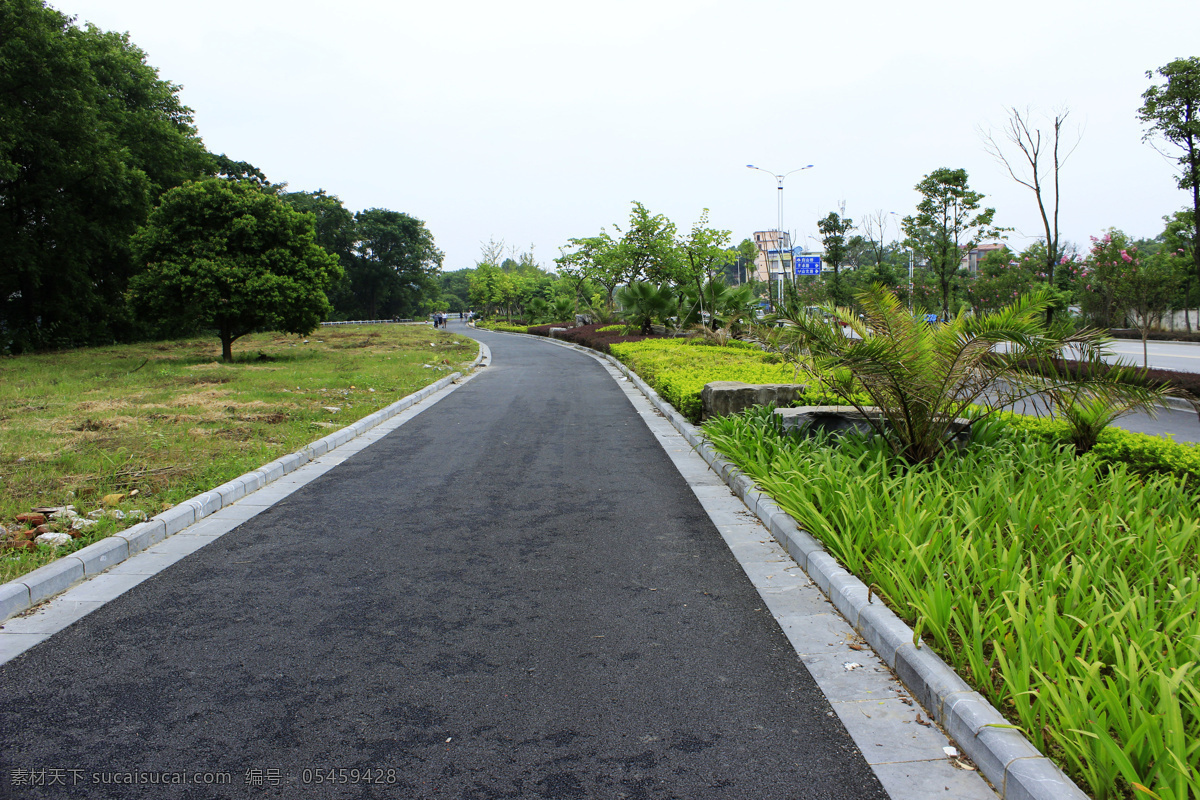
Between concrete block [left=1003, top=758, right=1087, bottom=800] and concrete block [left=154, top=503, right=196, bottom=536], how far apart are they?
523 centimetres

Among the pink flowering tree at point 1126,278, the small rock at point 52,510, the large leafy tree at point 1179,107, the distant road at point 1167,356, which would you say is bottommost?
the distant road at point 1167,356

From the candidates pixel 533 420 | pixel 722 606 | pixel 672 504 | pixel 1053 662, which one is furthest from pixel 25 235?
pixel 1053 662

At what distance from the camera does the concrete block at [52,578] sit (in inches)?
155

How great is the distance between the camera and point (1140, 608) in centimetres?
306

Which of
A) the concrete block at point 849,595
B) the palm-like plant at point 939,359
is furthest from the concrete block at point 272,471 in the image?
the concrete block at point 849,595

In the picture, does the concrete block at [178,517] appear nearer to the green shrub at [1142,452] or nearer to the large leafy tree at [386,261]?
the green shrub at [1142,452]

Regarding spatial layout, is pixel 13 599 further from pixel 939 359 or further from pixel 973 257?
pixel 973 257

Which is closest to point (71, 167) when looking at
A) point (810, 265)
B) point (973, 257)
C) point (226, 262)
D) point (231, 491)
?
point (226, 262)

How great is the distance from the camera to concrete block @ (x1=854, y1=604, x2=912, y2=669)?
127 inches

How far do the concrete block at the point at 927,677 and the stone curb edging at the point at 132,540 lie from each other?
4.38m

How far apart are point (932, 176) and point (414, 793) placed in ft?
97.8

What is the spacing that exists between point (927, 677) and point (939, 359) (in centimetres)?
371

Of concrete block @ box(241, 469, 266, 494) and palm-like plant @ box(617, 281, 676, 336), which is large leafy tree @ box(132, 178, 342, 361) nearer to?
palm-like plant @ box(617, 281, 676, 336)

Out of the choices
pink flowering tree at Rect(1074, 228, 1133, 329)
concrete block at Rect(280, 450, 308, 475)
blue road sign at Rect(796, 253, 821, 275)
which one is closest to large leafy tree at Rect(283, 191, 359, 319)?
blue road sign at Rect(796, 253, 821, 275)
